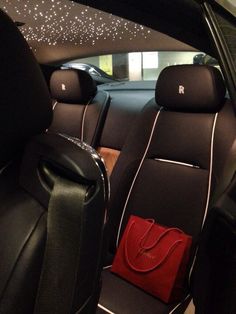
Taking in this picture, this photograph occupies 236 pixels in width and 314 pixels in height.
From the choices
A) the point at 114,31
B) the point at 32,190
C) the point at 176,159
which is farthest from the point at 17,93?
the point at 114,31

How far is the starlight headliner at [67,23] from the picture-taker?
1549 mm

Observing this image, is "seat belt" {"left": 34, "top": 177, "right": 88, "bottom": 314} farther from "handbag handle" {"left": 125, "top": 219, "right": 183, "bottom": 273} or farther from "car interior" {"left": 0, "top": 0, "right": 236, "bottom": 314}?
"handbag handle" {"left": 125, "top": 219, "right": 183, "bottom": 273}

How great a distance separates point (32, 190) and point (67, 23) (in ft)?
4.03

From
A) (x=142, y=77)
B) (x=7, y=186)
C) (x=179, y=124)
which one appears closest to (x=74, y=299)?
(x=7, y=186)

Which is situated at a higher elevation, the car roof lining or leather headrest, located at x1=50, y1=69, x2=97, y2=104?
the car roof lining

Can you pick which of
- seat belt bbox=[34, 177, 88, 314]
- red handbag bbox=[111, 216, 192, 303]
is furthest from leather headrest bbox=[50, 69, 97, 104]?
seat belt bbox=[34, 177, 88, 314]

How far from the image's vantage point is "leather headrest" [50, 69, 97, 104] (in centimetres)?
239

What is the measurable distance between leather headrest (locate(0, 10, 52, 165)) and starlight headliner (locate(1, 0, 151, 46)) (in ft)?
2.63

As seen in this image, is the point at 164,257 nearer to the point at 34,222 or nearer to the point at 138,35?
the point at 34,222

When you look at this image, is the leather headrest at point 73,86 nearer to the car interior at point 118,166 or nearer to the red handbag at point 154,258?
the car interior at point 118,166

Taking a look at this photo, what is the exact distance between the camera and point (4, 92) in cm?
72

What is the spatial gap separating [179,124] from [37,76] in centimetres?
106

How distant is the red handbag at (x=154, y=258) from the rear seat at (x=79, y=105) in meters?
0.91

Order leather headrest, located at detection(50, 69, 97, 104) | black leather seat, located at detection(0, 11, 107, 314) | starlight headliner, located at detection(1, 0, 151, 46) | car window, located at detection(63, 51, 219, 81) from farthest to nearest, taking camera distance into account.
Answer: leather headrest, located at detection(50, 69, 97, 104) → car window, located at detection(63, 51, 219, 81) → starlight headliner, located at detection(1, 0, 151, 46) → black leather seat, located at detection(0, 11, 107, 314)
